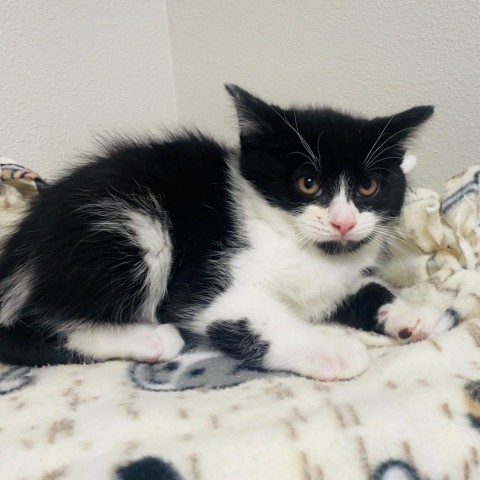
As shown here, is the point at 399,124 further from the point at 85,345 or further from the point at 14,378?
the point at 14,378

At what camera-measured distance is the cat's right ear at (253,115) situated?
1.04m

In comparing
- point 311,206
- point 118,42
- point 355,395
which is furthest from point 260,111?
point 118,42

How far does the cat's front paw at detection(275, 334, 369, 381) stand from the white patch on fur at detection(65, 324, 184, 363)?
0.24 m

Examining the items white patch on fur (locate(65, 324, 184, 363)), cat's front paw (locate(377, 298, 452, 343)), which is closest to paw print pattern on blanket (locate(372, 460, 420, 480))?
cat's front paw (locate(377, 298, 452, 343))

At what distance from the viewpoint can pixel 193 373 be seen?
96 cm

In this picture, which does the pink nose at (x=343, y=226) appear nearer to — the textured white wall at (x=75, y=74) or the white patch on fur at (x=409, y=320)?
the white patch on fur at (x=409, y=320)

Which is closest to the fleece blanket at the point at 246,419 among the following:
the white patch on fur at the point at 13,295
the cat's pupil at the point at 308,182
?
the white patch on fur at the point at 13,295

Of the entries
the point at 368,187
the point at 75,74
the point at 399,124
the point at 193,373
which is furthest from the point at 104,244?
the point at 75,74

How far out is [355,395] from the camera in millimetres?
824

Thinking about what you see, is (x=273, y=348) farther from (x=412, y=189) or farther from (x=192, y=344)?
(x=412, y=189)

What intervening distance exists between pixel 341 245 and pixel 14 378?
2.23 feet

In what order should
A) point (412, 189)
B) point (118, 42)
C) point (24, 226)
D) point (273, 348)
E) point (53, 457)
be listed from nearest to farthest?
point (53, 457) < point (273, 348) < point (24, 226) < point (412, 189) < point (118, 42)

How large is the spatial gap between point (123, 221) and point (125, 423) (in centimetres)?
43

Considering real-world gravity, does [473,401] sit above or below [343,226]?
below
